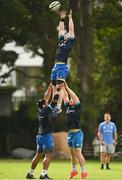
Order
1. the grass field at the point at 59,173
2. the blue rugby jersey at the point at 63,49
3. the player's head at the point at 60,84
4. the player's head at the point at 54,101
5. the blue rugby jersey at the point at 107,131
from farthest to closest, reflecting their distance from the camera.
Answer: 1. the blue rugby jersey at the point at 107,131
2. the grass field at the point at 59,173
3. the player's head at the point at 54,101
4. the player's head at the point at 60,84
5. the blue rugby jersey at the point at 63,49

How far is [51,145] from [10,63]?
78.4 feet

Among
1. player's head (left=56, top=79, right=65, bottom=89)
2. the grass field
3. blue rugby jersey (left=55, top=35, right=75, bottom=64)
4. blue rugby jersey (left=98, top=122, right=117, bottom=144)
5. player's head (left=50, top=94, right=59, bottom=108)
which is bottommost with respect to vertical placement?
the grass field

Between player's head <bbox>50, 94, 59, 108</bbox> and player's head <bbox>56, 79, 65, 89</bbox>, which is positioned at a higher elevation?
player's head <bbox>56, 79, 65, 89</bbox>

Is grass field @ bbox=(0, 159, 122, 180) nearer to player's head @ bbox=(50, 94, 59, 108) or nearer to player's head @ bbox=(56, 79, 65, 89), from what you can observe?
player's head @ bbox=(50, 94, 59, 108)

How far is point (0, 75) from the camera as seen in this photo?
151 ft

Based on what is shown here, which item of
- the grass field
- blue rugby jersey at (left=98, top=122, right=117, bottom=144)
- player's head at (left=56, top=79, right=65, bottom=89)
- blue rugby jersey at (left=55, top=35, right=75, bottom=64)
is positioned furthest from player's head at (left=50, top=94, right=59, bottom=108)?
blue rugby jersey at (left=98, top=122, right=117, bottom=144)

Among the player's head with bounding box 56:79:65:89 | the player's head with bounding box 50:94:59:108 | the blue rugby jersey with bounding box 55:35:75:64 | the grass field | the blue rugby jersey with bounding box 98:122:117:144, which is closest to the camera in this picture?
the blue rugby jersey with bounding box 55:35:75:64

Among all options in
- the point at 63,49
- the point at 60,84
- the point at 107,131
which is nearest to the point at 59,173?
the point at 60,84

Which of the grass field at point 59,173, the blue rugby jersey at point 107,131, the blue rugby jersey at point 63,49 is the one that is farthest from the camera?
the blue rugby jersey at point 107,131

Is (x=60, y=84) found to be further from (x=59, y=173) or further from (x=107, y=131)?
(x=107, y=131)

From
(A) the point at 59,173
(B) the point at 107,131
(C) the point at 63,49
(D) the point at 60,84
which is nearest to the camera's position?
(C) the point at 63,49

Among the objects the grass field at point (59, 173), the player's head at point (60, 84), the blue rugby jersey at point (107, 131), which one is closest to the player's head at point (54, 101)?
the player's head at point (60, 84)

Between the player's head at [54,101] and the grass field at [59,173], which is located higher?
the player's head at [54,101]

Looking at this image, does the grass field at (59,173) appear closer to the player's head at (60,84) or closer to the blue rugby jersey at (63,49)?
the player's head at (60,84)
